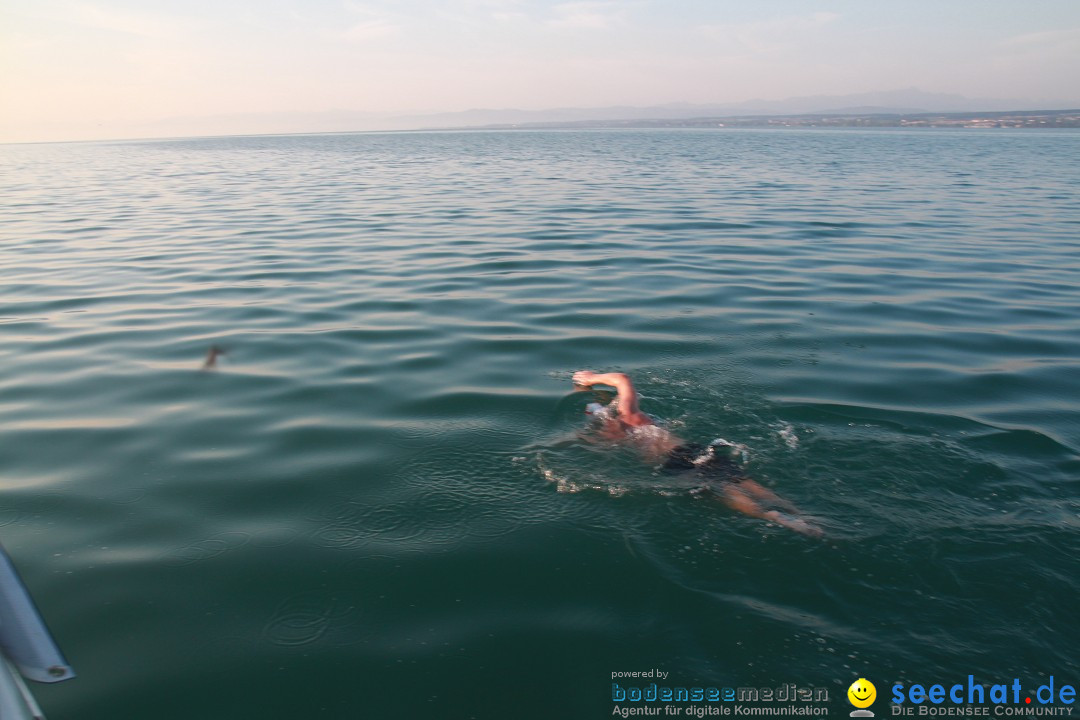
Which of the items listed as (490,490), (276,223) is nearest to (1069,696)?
(490,490)

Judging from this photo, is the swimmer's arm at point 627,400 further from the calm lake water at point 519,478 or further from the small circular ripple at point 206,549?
the small circular ripple at point 206,549

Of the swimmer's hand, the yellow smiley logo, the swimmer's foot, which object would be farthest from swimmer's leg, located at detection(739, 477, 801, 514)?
the swimmer's hand

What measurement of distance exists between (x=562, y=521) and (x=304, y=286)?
9654mm

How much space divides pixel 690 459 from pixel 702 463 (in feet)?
0.41

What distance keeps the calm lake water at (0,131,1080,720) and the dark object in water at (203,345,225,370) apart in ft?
0.74

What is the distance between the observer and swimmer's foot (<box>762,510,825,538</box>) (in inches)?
214

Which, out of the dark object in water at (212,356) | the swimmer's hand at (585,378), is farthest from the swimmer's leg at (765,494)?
the dark object in water at (212,356)

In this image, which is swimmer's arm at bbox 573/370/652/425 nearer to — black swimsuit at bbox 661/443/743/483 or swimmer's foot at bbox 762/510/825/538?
black swimsuit at bbox 661/443/743/483

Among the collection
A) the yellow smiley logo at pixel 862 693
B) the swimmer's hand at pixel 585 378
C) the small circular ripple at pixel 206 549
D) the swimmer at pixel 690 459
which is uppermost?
the swimmer's hand at pixel 585 378

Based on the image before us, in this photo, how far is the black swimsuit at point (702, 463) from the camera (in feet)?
20.0

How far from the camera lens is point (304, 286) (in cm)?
1361

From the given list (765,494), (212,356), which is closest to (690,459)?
(765,494)

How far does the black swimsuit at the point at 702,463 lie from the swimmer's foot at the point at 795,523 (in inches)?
19.0

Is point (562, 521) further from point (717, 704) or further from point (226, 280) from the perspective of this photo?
point (226, 280)
